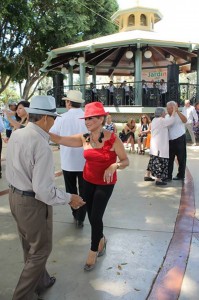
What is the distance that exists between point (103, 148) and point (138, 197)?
2.84 metres

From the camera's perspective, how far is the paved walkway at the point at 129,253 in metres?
3.06

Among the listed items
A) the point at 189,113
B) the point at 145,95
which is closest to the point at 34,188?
the point at 189,113

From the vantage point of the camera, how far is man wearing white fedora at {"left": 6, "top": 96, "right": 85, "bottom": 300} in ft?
8.00

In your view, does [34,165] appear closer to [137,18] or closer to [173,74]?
[173,74]

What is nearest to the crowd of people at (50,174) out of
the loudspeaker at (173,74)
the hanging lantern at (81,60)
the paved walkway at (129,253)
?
the paved walkway at (129,253)

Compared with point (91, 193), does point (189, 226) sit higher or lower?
lower

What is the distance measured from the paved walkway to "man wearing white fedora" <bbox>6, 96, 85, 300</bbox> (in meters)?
0.52

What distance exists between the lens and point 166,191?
6.46 meters

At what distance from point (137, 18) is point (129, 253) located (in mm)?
→ 17599

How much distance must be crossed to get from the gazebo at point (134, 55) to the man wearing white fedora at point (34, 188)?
1223 cm

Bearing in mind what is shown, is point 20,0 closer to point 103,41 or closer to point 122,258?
point 103,41

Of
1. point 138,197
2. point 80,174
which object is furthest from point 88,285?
point 138,197

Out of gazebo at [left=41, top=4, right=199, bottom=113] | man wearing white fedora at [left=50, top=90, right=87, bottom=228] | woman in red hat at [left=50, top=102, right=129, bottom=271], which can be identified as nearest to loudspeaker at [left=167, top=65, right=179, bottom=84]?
gazebo at [left=41, top=4, right=199, bottom=113]

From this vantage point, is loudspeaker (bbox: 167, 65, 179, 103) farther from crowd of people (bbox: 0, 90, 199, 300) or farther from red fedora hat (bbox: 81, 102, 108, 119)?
red fedora hat (bbox: 81, 102, 108, 119)
